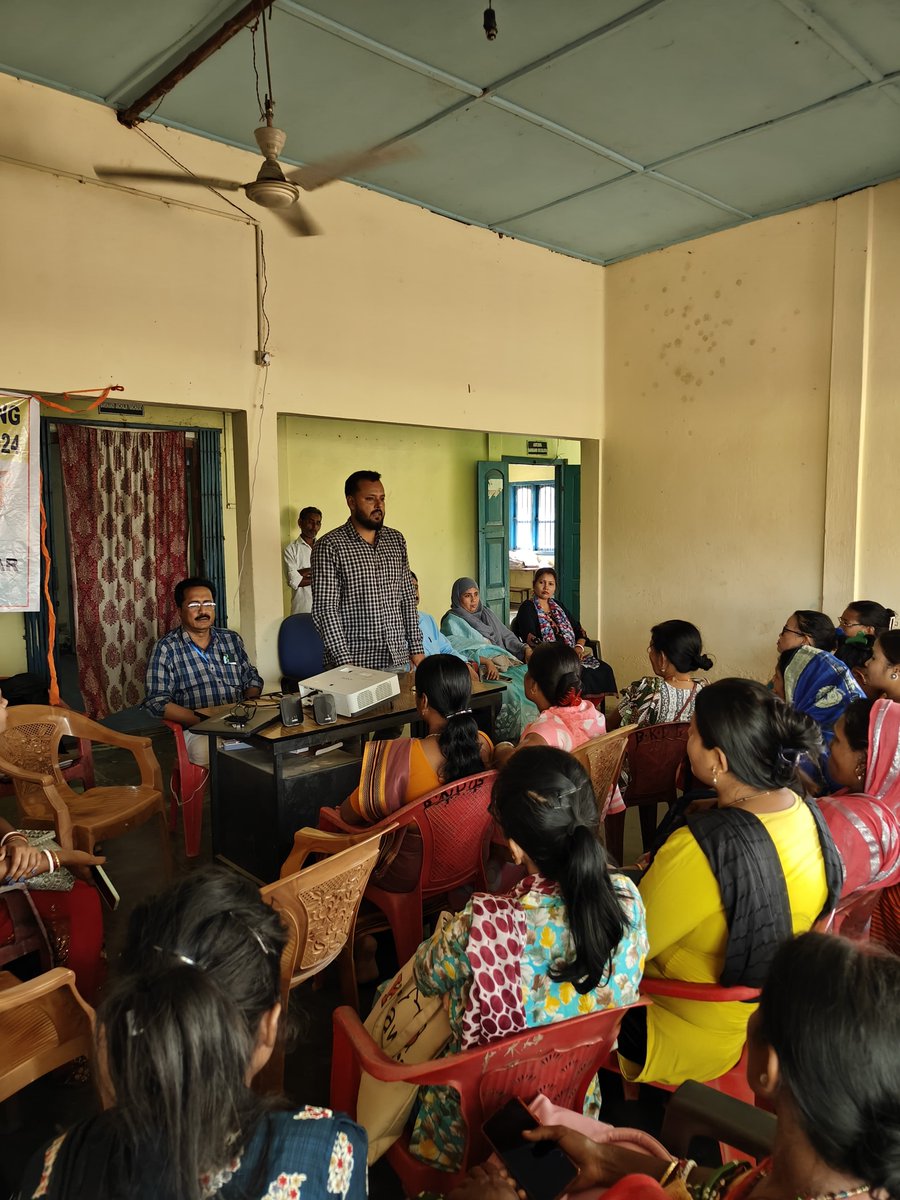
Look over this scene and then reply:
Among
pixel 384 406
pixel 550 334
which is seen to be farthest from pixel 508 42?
pixel 550 334

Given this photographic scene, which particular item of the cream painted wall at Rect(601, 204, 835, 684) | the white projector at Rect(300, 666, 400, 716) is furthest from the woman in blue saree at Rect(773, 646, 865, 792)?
the cream painted wall at Rect(601, 204, 835, 684)

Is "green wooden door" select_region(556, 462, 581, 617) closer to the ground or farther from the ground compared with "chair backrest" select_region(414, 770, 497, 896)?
farther from the ground

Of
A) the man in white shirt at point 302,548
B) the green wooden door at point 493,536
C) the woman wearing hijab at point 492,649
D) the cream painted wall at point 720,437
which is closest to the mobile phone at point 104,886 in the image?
the woman wearing hijab at point 492,649

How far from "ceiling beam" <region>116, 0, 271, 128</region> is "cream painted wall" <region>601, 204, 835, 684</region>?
365cm

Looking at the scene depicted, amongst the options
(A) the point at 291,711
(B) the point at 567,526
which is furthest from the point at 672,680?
(B) the point at 567,526

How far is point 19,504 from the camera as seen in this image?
3.36 metres

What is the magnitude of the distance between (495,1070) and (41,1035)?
0.92m

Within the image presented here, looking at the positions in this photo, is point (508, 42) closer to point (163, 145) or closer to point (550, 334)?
point (163, 145)

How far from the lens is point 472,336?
5.45 metres

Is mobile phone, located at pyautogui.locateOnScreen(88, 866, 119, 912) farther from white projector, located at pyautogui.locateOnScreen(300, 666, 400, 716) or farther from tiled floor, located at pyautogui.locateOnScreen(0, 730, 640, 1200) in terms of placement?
white projector, located at pyautogui.locateOnScreen(300, 666, 400, 716)

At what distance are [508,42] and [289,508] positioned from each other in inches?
160

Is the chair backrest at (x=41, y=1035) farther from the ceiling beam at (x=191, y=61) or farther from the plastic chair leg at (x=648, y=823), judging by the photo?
the ceiling beam at (x=191, y=61)

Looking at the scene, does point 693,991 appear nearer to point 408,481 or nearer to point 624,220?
point 624,220

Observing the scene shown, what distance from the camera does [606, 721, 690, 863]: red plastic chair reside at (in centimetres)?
301
